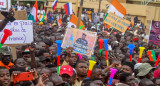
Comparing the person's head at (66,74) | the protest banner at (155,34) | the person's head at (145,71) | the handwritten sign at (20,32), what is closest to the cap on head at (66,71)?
the person's head at (66,74)

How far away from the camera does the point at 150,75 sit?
5.12 meters

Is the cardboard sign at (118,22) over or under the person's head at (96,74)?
over

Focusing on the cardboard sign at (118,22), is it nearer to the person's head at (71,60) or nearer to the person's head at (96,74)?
the person's head at (71,60)

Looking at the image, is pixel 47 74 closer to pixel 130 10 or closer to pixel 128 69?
pixel 128 69

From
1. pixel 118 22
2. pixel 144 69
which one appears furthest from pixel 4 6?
pixel 118 22

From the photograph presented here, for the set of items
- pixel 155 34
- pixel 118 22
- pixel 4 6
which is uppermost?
pixel 4 6

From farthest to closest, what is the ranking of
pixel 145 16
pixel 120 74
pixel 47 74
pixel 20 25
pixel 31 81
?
pixel 145 16 < pixel 20 25 < pixel 120 74 < pixel 47 74 < pixel 31 81

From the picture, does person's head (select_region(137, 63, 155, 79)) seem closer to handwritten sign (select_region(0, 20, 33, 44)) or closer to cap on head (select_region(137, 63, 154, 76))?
cap on head (select_region(137, 63, 154, 76))

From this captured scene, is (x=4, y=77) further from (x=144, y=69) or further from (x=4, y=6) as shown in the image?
(x=144, y=69)

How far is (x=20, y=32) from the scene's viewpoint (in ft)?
20.1

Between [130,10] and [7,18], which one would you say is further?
[130,10]

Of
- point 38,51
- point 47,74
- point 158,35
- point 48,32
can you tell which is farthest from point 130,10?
point 47,74

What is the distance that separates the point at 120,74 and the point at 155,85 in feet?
2.02

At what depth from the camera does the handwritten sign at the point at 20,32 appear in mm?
6047
